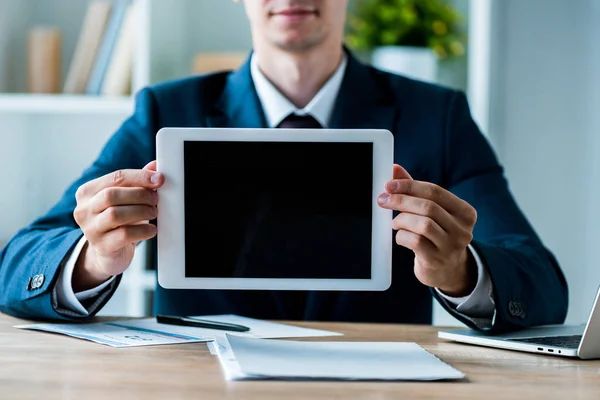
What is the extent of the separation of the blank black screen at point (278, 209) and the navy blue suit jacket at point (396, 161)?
38cm

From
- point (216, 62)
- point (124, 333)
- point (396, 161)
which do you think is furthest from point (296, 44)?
point (216, 62)

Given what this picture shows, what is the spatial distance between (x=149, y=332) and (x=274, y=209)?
0.27m

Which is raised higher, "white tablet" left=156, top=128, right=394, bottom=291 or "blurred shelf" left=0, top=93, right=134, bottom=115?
"blurred shelf" left=0, top=93, right=134, bottom=115

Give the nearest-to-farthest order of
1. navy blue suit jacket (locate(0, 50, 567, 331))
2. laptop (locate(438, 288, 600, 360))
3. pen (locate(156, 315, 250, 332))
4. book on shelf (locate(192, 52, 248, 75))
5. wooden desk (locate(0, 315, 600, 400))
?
wooden desk (locate(0, 315, 600, 400))
laptop (locate(438, 288, 600, 360))
pen (locate(156, 315, 250, 332))
navy blue suit jacket (locate(0, 50, 567, 331))
book on shelf (locate(192, 52, 248, 75))

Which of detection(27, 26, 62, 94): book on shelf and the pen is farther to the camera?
detection(27, 26, 62, 94): book on shelf

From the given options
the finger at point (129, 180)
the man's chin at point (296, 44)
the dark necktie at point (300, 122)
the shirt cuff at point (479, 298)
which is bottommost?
the shirt cuff at point (479, 298)

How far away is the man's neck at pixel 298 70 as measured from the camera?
1823 millimetres

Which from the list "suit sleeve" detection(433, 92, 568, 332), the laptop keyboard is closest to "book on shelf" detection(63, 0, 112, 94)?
"suit sleeve" detection(433, 92, 568, 332)

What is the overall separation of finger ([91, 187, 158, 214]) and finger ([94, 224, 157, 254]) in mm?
41

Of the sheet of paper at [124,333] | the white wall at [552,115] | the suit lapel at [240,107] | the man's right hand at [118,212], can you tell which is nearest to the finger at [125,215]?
the man's right hand at [118,212]

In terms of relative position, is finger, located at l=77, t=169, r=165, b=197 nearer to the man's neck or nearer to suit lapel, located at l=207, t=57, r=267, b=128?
suit lapel, located at l=207, t=57, r=267, b=128

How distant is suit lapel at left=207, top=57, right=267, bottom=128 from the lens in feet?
5.86

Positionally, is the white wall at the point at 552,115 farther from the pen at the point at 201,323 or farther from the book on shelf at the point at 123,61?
the pen at the point at 201,323

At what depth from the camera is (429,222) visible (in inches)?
47.9
